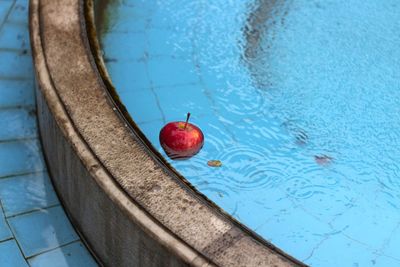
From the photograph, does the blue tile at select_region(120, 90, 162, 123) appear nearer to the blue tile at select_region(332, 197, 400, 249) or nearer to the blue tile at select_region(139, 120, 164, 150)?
the blue tile at select_region(139, 120, 164, 150)

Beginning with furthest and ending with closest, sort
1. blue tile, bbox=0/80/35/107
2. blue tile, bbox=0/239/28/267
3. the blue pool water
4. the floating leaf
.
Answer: blue tile, bbox=0/80/35/107 → the floating leaf → the blue pool water → blue tile, bbox=0/239/28/267

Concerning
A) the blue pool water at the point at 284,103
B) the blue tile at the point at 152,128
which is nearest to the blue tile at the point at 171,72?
the blue pool water at the point at 284,103

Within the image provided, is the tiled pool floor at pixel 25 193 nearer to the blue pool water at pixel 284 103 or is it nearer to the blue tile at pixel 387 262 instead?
the blue pool water at pixel 284 103

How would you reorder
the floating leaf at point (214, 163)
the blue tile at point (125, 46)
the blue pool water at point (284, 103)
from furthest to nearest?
the blue tile at point (125, 46), the floating leaf at point (214, 163), the blue pool water at point (284, 103)

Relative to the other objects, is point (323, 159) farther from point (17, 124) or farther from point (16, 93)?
point (16, 93)

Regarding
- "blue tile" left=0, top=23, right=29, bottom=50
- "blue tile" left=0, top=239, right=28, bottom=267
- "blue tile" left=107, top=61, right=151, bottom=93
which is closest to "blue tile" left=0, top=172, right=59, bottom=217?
"blue tile" left=0, top=239, right=28, bottom=267

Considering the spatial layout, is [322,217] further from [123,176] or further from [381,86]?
[381,86]

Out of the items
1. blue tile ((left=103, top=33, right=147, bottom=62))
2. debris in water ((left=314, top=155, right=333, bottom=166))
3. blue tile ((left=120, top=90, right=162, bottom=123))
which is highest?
blue tile ((left=103, top=33, right=147, bottom=62))
